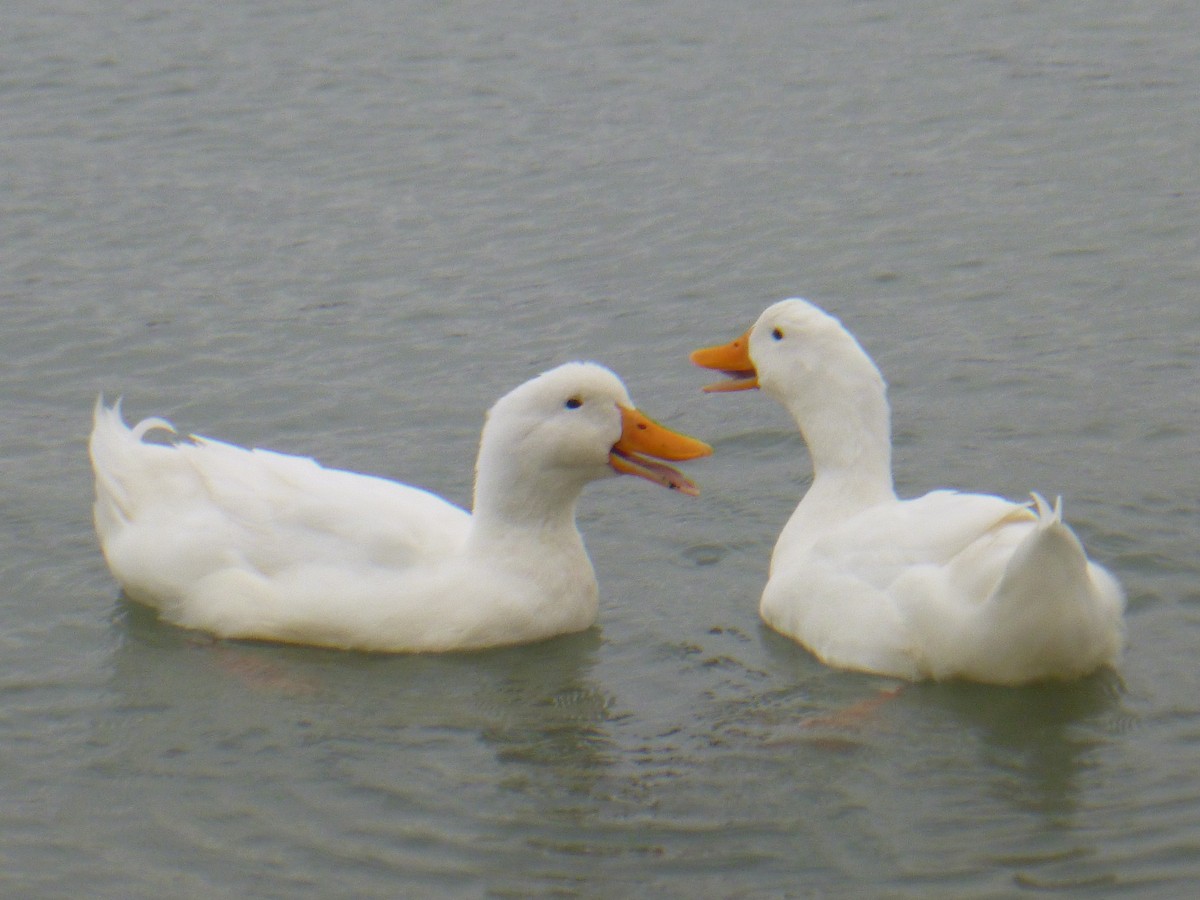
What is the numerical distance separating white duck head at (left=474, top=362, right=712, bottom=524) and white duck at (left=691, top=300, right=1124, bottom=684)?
0.57 meters

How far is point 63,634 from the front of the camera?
768cm

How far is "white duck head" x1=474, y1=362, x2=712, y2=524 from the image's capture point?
23.9 ft

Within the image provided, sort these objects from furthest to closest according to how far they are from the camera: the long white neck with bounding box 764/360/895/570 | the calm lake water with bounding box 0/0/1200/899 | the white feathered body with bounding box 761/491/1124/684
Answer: the long white neck with bounding box 764/360/895/570, the white feathered body with bounding box 761/491/1124/684, the calm lake water with bounding box 0/0/1200/899

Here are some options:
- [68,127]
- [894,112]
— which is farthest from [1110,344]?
[68,127]

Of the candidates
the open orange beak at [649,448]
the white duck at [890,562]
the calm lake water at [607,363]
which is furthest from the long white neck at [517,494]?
the white duck at [890,562]

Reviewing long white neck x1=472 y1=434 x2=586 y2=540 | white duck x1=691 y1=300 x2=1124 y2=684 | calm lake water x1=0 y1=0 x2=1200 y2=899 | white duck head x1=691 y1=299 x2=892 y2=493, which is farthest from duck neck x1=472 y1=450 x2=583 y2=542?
white duck head x1=691 y1=299 x2=892 y2=493

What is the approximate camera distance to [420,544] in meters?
7.45

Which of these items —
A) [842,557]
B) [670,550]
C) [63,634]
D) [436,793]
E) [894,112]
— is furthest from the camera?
[894,112]

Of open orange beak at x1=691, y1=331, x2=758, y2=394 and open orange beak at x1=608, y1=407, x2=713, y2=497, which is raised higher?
open orange beak at x1=691, y1=331, x2=758, y2=394

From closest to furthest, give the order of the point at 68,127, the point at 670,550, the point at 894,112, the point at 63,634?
the point at 63,634 < the point at 670,550 < the point at 894,112 < the point at 68,127

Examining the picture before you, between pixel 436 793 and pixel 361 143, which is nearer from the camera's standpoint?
pixel 436 793

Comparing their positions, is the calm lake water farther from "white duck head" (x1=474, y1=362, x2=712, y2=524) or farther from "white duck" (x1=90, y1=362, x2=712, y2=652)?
"white duck head" (x1=474, y1=362, x2=712, y2=524)

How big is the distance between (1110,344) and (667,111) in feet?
A: 16.5

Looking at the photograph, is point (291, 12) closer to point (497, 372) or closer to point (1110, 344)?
point (497, 372)
